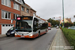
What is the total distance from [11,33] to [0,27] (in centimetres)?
467

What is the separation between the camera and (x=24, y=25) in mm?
10125

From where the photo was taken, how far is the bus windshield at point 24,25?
987 cm

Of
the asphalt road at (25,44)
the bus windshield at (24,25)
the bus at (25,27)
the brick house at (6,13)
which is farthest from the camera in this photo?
the brick house at (6,13)

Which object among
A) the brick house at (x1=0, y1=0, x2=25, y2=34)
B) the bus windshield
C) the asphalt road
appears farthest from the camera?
the brick house at (x1=0, y1=0, x2=25, y2=34)

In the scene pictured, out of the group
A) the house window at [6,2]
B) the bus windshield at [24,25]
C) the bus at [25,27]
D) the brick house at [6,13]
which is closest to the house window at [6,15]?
the brick house at [6,13]

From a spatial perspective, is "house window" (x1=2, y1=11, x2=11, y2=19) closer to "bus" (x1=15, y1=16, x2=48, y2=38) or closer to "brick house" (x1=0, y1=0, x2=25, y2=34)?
"brick house" (x1=0, y1=0, x2=25, y2=34)

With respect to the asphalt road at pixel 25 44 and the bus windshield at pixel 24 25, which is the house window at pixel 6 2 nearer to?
the bus windshield at pixel 24 25

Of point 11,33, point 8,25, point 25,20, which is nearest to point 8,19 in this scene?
point 8,25

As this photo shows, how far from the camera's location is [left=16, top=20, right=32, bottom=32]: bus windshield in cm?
987

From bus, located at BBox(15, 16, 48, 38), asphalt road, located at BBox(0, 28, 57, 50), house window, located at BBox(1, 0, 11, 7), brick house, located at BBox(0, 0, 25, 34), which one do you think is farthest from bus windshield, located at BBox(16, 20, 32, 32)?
house window, located at BBox(1, 0, 11, 7)

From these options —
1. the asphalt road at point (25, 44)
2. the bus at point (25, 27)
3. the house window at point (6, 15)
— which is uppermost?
the house window at point (6, 15)

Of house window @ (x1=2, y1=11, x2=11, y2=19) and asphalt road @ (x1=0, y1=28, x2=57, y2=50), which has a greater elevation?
house window @ (x1=2, y1=11, x2=11, y2=19)

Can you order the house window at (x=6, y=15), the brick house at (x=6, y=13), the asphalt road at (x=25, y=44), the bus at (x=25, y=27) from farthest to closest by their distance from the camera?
the house window at (x=6, y=15)
the brick house at (x=6, y=13)
the bus at (x=25, y=27)
the asphalt road at (x=25, y=44)

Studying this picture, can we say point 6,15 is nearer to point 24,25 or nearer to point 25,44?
point 24,25
